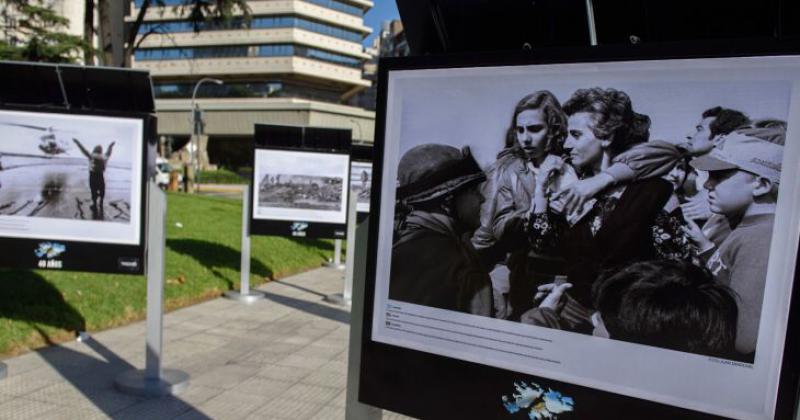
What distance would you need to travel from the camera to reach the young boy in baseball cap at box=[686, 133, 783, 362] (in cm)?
158

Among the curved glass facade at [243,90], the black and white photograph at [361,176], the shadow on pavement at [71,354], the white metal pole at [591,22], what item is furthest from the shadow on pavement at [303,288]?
the curved glass facade at [243,90]

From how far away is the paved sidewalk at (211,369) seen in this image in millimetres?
4375

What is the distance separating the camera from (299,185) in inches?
336

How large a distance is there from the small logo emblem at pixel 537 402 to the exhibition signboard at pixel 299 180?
687 cm

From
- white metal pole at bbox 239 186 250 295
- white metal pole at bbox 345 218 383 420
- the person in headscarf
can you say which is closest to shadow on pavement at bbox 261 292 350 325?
white metal pole at bbox 239 186 250 295

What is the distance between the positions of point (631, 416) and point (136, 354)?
5.04 meters

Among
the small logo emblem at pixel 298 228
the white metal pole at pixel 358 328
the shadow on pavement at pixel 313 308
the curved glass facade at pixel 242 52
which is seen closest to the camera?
the white metal pole at pixel 358 328

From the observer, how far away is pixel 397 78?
2.14 metres

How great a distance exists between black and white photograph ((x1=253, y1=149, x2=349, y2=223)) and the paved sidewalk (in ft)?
4.93

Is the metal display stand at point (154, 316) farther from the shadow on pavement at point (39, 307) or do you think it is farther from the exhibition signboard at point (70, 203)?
the shadow on pavement at point (39, 307)

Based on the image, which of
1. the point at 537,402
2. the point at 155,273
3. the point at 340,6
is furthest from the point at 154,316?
the point at 340,6

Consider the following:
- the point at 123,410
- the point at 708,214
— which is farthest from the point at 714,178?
the point at 123,410

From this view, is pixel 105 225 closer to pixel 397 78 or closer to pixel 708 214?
pixel 397 78

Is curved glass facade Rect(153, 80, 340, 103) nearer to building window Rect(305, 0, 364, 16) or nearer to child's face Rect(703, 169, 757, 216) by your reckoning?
building window Rect(305, 0, 364, 16)
